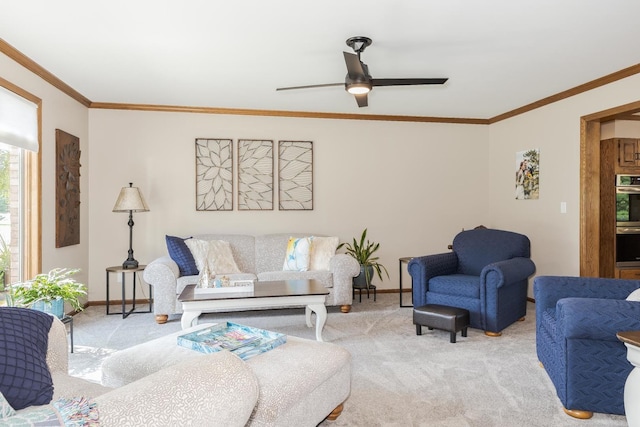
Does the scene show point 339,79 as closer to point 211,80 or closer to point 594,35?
point 211,80

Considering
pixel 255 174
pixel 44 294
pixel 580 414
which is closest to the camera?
pixel 580 414

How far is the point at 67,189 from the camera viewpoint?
4.72 meters

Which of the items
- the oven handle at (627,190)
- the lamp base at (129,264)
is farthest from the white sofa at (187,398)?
the oven handle at (627,190)

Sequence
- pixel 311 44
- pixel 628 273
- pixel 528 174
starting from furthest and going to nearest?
pixel 528 174, pixel 628 273, pixel 311 44

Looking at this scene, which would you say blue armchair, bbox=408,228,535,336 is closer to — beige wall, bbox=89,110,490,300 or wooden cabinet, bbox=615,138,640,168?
beige wall, bbox=89,110,490,300

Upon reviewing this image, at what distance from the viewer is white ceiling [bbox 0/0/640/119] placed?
288 cm

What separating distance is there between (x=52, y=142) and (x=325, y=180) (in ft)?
10.2

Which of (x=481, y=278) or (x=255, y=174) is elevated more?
(x=255, y=174)

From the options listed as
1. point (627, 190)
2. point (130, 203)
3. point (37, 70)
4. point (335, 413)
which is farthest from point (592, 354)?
point (37, 70)

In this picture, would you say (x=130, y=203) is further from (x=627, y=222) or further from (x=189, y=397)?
(x=627, y=222)

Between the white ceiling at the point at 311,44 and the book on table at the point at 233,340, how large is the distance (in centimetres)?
195

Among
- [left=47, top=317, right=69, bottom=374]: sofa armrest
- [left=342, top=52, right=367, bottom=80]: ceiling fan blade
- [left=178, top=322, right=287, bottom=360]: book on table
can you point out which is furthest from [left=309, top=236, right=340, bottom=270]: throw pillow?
[left=47, top=317, right=69, bottom=374]: sofa armrest

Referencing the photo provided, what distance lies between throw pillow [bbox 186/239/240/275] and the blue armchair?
1.97 metres

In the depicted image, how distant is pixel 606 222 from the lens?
5066 mm
